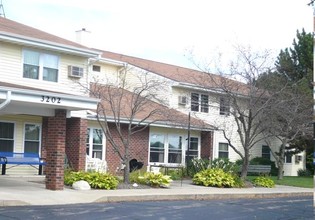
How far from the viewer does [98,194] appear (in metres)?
15.5

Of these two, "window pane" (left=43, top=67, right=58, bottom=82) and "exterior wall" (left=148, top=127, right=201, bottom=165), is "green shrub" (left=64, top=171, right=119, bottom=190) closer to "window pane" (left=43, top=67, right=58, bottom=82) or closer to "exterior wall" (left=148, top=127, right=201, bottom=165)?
"window pane" (left=43, top=67, right=58, bottom=82)

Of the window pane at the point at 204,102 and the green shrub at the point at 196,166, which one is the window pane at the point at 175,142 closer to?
the window pane at the point at 204,102

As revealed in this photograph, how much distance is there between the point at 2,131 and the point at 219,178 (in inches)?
370

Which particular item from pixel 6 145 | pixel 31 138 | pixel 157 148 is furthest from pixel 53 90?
pixel 157 148

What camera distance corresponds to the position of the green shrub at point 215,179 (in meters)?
21.3

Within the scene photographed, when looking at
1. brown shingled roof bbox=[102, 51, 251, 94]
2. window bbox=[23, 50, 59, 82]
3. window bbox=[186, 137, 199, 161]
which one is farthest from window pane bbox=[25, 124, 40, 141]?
window bbox=[186, 137, 199, 161]

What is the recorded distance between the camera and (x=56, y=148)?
1595cm

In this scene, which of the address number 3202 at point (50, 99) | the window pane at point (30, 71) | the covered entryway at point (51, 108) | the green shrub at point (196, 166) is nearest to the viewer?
the covered entryway at point (51, 108)

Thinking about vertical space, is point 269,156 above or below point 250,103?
below

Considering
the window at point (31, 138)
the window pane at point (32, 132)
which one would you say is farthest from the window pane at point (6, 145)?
the window pane at point (32, 132)

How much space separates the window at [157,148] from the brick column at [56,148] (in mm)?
12052

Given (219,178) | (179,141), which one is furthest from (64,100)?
(179,141)

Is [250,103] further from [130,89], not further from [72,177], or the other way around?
[130,89]

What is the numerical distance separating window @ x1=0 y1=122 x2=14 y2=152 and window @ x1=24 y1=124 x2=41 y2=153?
2.29ft
